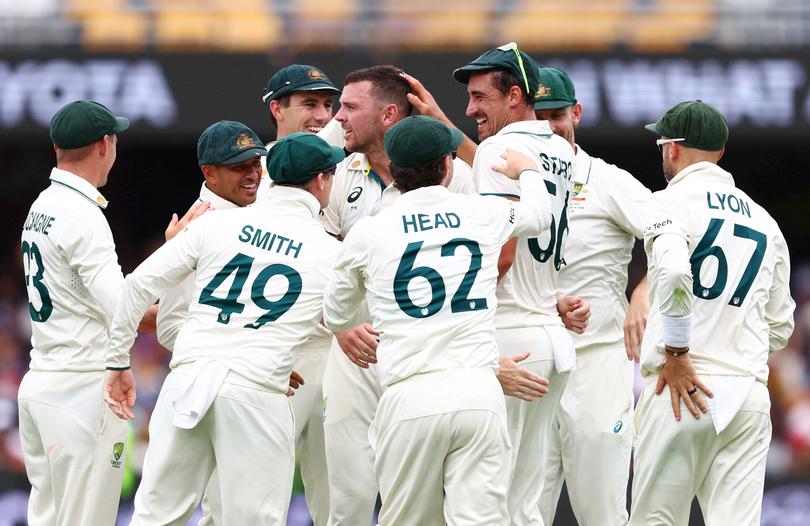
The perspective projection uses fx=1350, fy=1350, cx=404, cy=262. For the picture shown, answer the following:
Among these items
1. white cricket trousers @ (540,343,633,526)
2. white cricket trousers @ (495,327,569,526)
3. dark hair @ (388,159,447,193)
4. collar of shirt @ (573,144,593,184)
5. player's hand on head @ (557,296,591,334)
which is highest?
dark hair @ (388,159,447,193)

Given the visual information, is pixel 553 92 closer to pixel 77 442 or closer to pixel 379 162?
pixel 379 162

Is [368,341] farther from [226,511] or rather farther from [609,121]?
[609,121]

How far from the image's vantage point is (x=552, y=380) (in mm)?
6008

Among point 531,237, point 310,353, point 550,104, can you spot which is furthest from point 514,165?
point 310,353

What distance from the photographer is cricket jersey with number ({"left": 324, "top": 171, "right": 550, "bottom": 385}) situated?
529cm

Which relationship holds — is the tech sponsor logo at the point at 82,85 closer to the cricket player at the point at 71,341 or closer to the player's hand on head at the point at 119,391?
the cricket player at the point at 71,341

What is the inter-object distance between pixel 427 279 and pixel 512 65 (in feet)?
4.06

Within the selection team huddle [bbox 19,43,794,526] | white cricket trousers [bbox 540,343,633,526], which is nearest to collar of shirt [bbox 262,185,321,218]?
team huddle [bbox 19,43,794,526]

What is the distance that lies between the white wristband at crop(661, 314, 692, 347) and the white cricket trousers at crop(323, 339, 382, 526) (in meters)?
1.52

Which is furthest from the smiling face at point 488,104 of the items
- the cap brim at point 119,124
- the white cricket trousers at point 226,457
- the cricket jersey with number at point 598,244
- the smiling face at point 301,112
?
the cap brim at point 119,124

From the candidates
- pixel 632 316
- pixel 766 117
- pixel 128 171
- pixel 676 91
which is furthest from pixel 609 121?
pixel 128 171

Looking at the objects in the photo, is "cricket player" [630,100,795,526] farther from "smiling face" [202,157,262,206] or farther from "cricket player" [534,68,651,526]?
"smiling face" [202,157,262,206]

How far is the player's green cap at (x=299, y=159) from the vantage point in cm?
576

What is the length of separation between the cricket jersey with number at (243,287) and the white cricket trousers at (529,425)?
0.92m
